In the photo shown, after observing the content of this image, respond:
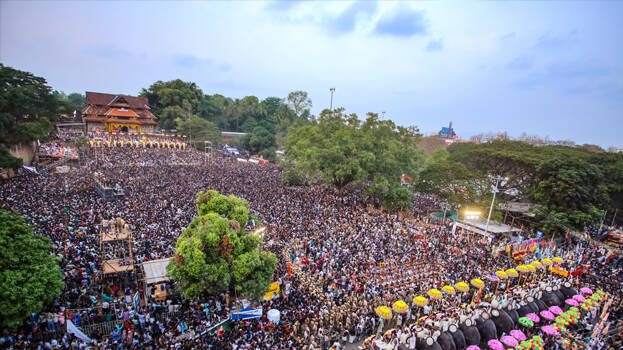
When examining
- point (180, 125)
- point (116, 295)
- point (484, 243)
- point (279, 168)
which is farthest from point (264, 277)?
point (180, 125)

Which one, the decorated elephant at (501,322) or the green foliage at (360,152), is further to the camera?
the green foliage at (360,152)

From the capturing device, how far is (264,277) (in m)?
12.5

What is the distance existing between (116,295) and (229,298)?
4542 mm

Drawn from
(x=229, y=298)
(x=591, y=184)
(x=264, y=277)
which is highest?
(x=591, y=184)

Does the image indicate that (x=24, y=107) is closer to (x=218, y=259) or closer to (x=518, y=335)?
(x=218, y=259)

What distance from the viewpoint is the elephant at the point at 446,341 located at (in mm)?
10906

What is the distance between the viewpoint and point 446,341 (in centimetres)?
1095

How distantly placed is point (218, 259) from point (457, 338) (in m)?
9.36

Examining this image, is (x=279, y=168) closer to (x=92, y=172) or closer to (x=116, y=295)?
(x=92, y=172)

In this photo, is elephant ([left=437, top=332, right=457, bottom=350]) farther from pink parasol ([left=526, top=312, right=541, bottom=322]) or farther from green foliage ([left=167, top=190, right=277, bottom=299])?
green foliage ([left=167, top=190, right=277, bottom=299])

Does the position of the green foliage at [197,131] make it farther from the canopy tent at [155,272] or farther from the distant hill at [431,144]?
the distant hill at [431,144]

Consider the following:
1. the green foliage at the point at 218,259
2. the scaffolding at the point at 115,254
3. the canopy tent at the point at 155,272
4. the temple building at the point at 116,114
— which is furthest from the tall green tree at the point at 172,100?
the green foliage at the point at 218,259

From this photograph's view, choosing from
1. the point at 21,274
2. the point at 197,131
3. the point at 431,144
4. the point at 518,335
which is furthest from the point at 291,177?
the point at 431,144

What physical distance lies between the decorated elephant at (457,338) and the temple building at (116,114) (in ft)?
177
